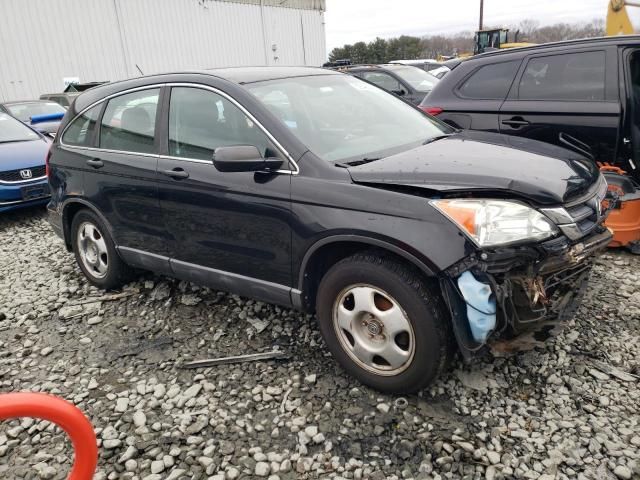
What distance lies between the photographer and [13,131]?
7.68 m

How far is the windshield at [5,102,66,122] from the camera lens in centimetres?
1107

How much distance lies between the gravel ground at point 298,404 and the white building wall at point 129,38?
1431 cm

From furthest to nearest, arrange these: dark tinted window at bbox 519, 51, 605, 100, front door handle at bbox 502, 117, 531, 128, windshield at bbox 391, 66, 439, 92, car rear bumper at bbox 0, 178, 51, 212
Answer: windshield at bbox 391, 66, 439, 92
car rear bumper at bbox 0, 178, 51, 212
front door handle at bbox 502, 117, 531, 128
dark tinted window at bbox 519, 51, 605, 100

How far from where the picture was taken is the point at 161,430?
266 centimetres

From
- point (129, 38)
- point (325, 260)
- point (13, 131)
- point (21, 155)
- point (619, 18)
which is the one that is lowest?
point (325, 260)

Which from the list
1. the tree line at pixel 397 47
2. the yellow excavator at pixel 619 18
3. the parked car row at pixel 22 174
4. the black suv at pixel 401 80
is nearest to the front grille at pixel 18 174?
the parked car row at pixel 22 174

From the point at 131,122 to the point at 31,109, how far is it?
930 cm

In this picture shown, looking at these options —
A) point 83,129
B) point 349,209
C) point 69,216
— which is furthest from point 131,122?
point 349,209

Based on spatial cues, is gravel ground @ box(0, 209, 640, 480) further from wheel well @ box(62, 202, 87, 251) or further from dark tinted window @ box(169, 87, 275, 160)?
dark tinted window @ box(169, 87, 275, 160)

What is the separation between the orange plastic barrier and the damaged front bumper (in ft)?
5.20

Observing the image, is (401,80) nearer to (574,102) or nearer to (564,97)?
(564,97)

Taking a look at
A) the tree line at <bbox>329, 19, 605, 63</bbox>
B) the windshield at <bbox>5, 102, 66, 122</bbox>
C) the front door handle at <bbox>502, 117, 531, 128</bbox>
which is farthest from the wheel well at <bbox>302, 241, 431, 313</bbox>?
the tree line at <bbox>329, 19, 605, 63</bbox>

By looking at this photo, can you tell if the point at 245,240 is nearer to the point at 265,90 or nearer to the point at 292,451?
the point at 265,90

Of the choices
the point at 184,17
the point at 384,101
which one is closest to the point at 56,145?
the point at 384,101
